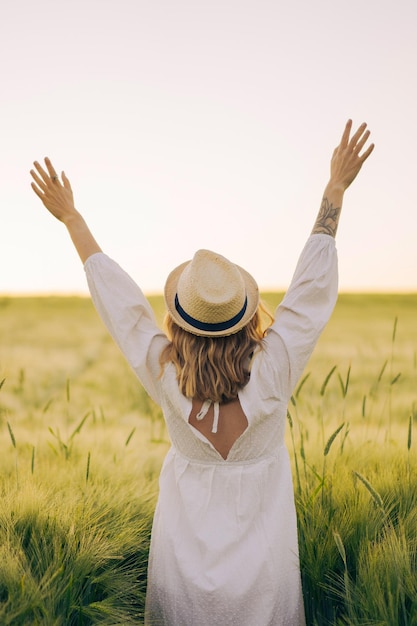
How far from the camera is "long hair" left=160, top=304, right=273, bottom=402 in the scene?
2006mm

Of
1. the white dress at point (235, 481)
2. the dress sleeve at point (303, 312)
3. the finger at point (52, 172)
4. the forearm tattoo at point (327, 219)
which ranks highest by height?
the finger at point (52, 172)

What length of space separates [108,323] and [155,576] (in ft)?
2.70

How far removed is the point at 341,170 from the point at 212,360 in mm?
784

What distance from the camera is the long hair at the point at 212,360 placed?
201 centimetres

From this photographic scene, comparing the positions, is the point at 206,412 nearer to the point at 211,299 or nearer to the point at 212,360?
the point at 212,360

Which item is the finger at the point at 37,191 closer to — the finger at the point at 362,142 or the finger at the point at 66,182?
the finger at the point at 66,182

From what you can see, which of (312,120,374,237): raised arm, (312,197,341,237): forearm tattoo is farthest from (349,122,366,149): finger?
(312,197,341,237): forearm tattoo

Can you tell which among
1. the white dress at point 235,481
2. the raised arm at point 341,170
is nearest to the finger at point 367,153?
the raised arm at point 341,170

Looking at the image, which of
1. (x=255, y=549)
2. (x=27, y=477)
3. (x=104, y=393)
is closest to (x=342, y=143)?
(x=255, y=549)

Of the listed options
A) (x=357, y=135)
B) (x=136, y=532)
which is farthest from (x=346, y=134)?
(x=136, y=532)

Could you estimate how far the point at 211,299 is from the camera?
2012mm

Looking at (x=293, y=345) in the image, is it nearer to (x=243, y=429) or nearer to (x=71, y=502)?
(x=243, y=429)

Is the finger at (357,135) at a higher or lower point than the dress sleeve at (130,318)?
higher

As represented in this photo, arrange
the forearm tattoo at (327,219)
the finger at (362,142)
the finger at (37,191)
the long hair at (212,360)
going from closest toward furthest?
the long hair at (212,360), the forearm tattoo at (327,219), the finger at (362,142), the finger at (37,191)
